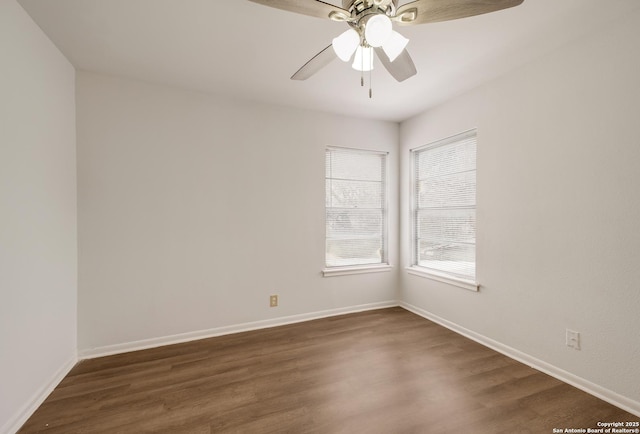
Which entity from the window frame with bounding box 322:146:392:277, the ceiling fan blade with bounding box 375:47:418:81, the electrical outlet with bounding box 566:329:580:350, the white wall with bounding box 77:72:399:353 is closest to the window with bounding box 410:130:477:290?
the window frame with bounding box 322:146:392:277

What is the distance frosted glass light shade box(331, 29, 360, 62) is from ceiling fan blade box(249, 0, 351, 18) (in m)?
0.09

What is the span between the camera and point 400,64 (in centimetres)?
172

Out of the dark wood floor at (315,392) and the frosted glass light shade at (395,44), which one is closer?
the frosted glass light shade at (395,44)

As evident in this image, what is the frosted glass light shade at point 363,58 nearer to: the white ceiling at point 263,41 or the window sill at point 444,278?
the white ceiling at point 263,41

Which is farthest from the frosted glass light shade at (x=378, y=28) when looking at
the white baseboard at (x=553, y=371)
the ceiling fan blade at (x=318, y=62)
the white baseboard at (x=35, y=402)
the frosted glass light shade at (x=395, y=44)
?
the white baseboard at (x=35, y=402)

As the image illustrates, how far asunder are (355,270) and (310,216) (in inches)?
36.7

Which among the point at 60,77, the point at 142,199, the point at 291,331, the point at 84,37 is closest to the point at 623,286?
the point at 291,331

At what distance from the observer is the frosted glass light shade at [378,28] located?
1.26 m

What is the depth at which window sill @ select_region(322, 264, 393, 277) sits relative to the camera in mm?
3552

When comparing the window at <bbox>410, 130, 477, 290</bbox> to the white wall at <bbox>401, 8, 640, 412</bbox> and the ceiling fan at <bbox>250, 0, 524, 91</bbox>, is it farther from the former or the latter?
the ceiling fan at <bbox>250, 0, 524, 91</bbox>

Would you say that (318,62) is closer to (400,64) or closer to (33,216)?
(400,64)

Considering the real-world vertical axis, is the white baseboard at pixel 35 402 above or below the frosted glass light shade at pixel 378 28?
below

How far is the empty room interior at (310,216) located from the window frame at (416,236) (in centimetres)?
3

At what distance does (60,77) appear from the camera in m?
2.27
